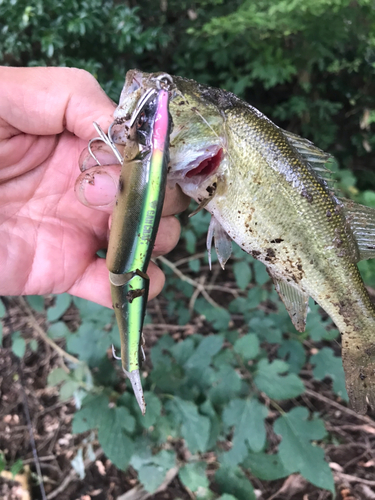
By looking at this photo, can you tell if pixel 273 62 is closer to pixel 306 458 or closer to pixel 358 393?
pixel 358 393

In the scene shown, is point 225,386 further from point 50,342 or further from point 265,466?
point 50,342

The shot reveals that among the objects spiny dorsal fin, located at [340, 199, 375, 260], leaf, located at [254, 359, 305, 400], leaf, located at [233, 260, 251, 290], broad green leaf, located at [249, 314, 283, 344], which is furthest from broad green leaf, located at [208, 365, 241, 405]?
spiny dorsal fin, located at [340, 199, 375, 260]

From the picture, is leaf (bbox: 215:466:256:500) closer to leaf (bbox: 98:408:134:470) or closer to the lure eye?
leaf (bbox: 98:408:134:470)

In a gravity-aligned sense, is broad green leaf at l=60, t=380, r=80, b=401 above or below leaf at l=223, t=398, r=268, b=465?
below

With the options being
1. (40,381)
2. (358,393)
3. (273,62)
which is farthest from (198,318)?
(273,62)

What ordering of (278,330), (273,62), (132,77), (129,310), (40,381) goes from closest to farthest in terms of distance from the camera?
(129,310) → (132,77) → (278,330) → (40,381) → (273,62)

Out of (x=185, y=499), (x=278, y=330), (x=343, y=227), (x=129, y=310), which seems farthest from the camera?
(x=185, y=499)
